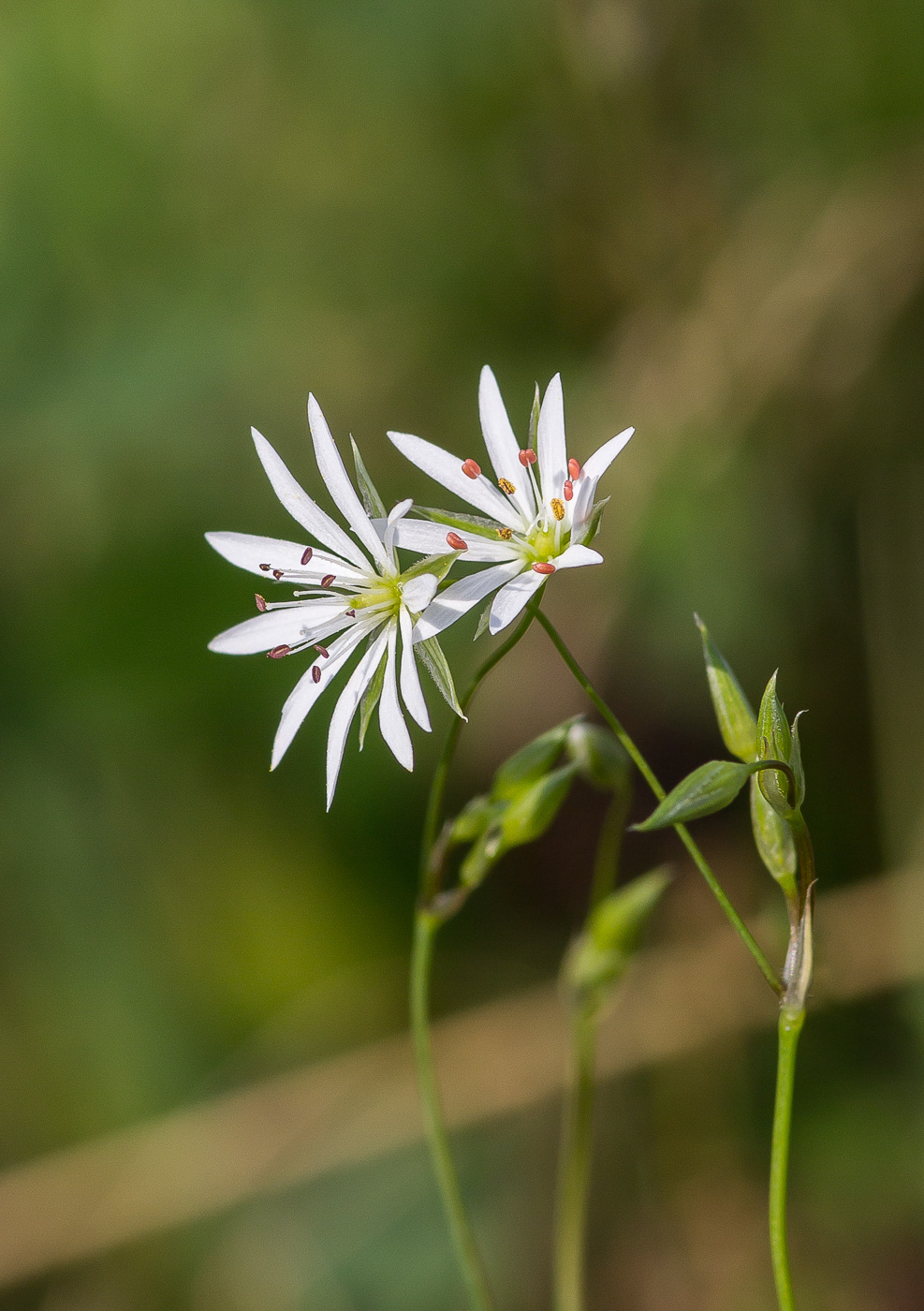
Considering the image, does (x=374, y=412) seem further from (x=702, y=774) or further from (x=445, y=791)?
(x=702, y=774)

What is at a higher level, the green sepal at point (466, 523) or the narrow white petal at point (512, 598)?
the green sepal at point (466, 523)

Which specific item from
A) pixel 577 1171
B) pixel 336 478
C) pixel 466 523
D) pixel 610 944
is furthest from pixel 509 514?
pixel 577 1171

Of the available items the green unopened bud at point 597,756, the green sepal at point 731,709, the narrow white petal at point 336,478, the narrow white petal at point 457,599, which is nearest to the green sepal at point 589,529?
the narrow white petal at point 457,599

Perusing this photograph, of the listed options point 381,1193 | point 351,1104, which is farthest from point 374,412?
point 381,1193

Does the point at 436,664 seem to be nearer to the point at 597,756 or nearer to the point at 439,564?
the point at 439,564

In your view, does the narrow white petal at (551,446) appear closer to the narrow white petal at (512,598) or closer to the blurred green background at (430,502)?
the narrow white petal at (512,598)

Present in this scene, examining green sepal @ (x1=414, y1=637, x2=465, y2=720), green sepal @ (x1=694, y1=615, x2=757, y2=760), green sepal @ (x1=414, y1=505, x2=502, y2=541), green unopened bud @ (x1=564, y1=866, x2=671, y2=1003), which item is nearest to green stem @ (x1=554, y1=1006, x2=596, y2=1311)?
green unopened bud @ (x1=564, y1=866, x2=671, y2=1003)

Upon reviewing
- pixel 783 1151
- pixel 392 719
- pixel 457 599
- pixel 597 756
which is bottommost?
pixel 783 1151
